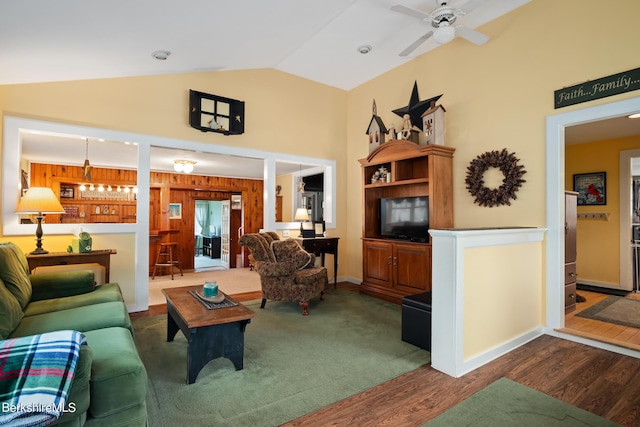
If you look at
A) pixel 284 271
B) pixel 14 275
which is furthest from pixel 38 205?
pixel 284 271

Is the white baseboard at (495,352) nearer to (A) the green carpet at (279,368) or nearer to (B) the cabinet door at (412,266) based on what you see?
(A) the green carpet at (279,368)

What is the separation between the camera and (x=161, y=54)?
3.37 meters

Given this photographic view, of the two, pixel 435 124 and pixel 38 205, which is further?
pixel 435 124

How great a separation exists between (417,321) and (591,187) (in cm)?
472

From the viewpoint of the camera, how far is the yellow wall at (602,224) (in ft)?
16.8

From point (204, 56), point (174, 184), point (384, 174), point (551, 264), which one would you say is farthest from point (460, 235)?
point (174, 184)

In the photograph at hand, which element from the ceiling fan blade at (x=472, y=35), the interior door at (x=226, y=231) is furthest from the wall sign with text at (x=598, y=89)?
the interior door at (x=226, y=231)

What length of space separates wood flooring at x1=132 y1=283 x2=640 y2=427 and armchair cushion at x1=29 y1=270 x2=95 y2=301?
7.39 ft

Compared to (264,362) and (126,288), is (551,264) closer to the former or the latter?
(264,362)

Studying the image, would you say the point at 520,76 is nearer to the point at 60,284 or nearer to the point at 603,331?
the point at 603,331

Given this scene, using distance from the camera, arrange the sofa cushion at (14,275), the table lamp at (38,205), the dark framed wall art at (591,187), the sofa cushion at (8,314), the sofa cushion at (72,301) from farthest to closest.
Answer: the dark framed wall art at (591,187) < the table lamp at (38,205) < the sofa cushion at (72,301) < the sofa cushion at (14,275) < the sofa cushion at (8,314)

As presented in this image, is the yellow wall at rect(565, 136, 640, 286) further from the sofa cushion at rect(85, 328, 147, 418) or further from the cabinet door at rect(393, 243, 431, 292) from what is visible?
the sofa cushion at rect(85, 328, 147, 418)

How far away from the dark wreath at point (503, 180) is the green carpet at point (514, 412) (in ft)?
6.98

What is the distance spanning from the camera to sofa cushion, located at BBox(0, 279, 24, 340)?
172 cm
